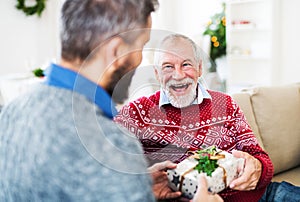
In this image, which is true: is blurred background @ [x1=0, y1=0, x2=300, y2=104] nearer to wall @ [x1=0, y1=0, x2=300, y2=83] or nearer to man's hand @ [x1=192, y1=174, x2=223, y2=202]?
wall @ [x1=0, y1=0, x2=300, y2=83]

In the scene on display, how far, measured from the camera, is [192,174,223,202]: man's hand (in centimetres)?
53

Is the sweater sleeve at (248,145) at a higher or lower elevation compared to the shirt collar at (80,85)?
lower

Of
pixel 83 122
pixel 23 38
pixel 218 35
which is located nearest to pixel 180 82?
pixel 83 122

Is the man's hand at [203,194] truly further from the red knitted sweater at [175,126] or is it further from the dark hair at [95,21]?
the dark hair at [95,21]

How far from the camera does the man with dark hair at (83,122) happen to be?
0.42 metres

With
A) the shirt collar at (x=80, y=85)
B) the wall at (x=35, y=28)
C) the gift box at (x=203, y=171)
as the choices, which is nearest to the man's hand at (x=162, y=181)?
the gift box at (x=203, y=171)

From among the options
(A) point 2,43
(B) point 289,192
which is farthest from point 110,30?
(A) point 2,43

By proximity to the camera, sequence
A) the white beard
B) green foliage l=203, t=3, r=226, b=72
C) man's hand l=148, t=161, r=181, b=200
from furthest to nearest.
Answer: green foliage l=203, t=3, r=226, b=72 → the white beard → man's hand l=148, t=161, r=181, b=200

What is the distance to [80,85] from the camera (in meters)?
0.44

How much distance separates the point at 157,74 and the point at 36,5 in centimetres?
451

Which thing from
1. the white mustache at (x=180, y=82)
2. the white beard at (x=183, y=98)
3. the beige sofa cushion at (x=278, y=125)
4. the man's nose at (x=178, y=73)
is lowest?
the beige sofa cushion at (x=278, y=125)

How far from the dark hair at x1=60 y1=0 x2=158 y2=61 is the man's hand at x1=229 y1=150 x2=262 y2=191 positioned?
1.10 feet

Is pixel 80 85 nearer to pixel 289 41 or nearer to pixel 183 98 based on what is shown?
pixel 183 98

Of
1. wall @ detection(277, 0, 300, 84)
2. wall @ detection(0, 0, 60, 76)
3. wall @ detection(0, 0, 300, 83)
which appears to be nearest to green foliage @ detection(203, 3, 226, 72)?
wall @ detection(0, 0, 300, 83)
